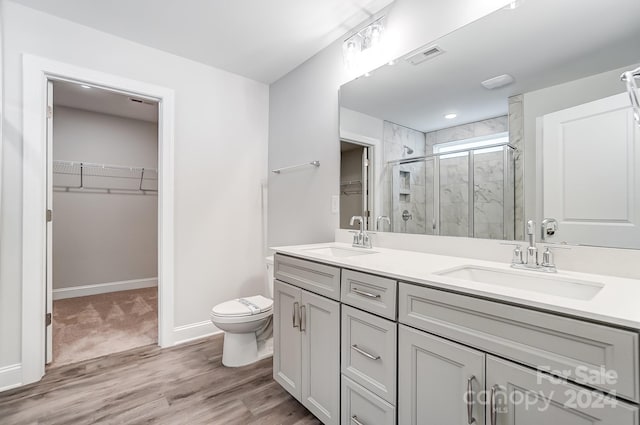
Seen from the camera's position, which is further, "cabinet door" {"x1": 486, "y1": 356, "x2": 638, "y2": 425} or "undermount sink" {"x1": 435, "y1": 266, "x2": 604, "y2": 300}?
"undermount sink" {"x1": 435, "y1": 266, "x2": 604, "y2": 300}

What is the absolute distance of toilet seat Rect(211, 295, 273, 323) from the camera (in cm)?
200

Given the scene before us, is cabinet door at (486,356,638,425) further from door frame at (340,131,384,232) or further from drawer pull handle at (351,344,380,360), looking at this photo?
door frame at (340,131,384,232)

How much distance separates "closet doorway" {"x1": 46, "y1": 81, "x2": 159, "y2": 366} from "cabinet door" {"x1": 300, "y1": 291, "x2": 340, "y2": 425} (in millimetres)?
2107

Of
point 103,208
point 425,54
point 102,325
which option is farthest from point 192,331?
point 425,54

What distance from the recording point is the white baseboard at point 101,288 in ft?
11.9

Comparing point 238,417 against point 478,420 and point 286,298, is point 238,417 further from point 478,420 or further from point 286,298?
point 478,420

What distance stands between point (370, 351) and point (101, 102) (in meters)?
4.00

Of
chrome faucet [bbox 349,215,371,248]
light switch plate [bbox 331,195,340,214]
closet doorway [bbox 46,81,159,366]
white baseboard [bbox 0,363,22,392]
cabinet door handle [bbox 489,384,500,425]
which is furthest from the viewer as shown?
closet doorway [bbox 46,81,159,366]

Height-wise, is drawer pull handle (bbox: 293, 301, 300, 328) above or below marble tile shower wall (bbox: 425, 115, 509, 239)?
below

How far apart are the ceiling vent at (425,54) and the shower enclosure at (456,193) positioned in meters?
0.54

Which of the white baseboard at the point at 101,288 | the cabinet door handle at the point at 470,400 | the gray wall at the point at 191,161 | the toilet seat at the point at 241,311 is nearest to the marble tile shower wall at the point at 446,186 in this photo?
the cabinet door handle at the point at 470,400

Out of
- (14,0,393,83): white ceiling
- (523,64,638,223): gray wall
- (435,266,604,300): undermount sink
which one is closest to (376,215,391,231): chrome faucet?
(435,266,604,300): undermount sink

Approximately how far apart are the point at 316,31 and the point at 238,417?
2.46 meters

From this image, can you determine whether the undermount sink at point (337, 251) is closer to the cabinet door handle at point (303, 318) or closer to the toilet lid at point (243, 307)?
the cabinet door handle at point (303, 318)
